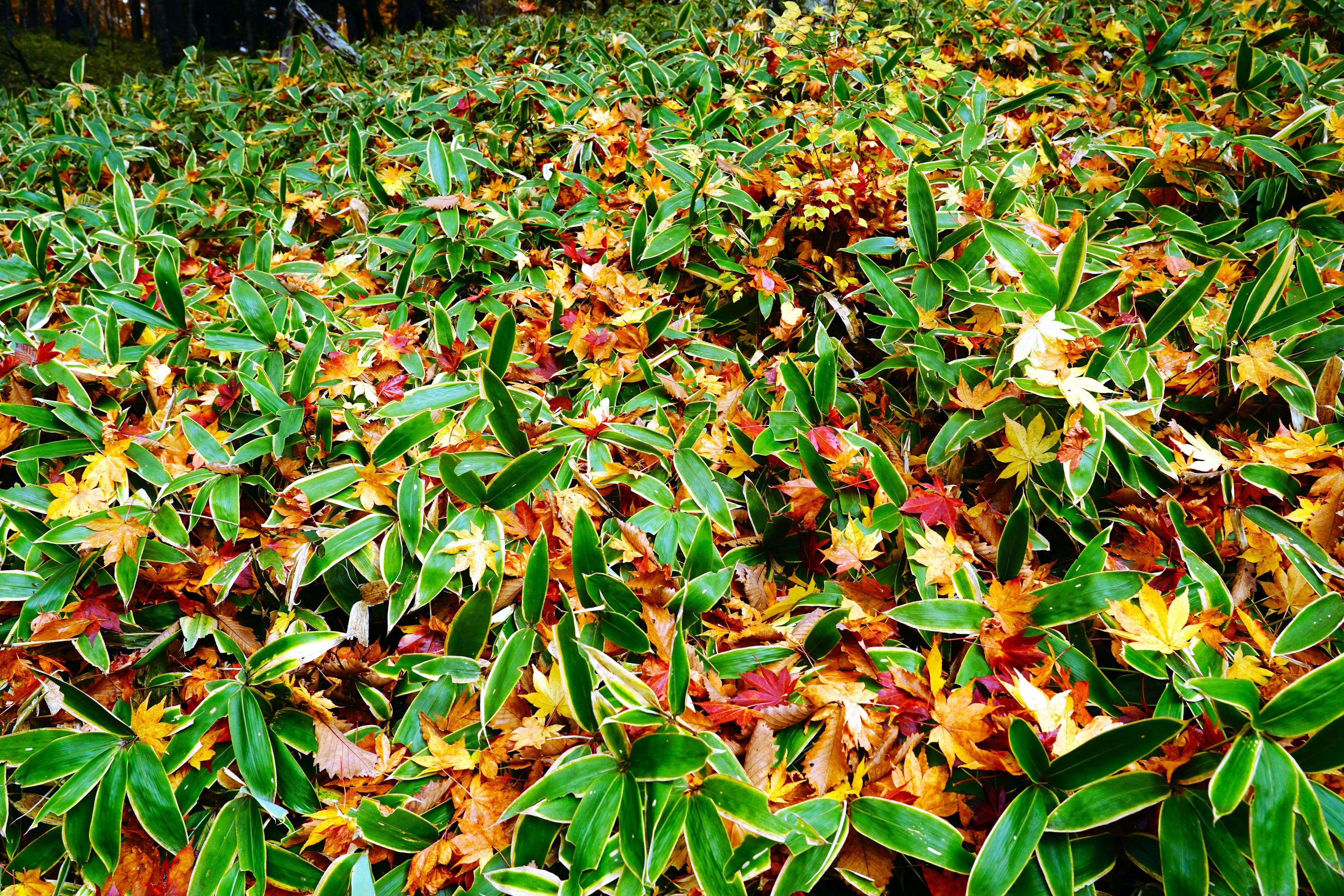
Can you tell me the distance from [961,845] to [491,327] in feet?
5.62

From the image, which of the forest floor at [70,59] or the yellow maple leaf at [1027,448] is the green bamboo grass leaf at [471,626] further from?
the forest floor at [70,59]

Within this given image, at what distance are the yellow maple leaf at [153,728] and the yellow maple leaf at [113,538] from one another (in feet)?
1.02

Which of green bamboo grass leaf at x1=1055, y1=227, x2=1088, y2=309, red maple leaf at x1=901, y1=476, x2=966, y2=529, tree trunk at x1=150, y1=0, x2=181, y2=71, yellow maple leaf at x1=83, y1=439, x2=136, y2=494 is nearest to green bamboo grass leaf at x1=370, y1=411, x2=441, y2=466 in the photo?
yellow maple leaf at x1=83, y1=439, x2=136, y2=494

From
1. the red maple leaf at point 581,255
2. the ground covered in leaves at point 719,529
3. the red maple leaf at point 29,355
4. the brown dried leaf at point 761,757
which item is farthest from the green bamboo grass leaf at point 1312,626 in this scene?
the red maple leaf at point 29,355

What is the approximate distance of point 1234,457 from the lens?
1463mm

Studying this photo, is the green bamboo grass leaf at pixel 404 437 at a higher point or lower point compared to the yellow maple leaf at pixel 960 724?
higher

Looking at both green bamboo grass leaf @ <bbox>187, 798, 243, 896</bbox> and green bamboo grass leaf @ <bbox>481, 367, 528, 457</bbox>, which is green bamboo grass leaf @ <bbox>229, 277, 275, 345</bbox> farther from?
green bamboo grass leaf @ <bbox>187, 798, 243, 896</bbox>

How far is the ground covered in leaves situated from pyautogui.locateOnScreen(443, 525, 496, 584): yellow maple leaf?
0.02 m

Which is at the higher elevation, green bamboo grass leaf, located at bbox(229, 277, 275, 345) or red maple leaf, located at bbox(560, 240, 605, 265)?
red maple leaf, located at bbox(560, 240, 605, 265)

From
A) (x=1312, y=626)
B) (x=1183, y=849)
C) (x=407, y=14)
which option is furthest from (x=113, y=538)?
(x=407, y=14)

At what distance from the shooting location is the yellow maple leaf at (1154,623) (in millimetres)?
1101

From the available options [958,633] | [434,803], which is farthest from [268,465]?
[958,633]

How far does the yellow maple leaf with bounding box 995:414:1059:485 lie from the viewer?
1397 mm

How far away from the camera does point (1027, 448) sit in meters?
1.41
